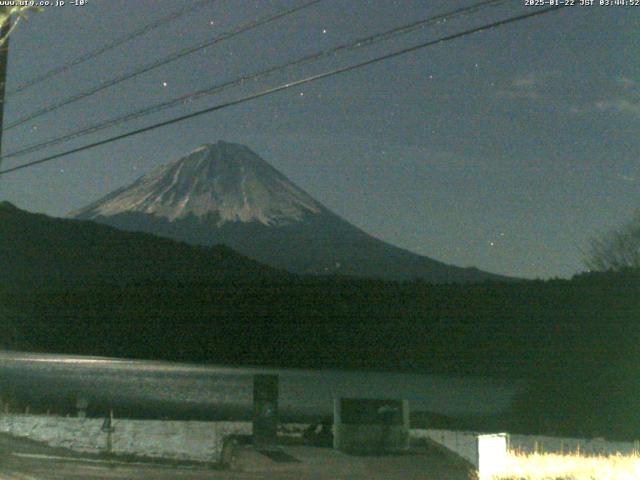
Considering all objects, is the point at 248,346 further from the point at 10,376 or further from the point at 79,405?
the point at 79,405

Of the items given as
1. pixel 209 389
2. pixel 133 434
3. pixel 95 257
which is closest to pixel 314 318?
pixel 209 389

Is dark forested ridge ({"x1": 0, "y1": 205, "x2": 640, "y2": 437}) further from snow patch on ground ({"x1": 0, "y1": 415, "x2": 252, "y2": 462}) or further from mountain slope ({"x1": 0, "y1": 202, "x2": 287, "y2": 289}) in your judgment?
snow patch on ground ({"x1": 0, "y1": 415, "x2": 252, "y2": 462})

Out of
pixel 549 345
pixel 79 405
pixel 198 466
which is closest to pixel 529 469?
pixel 198 466

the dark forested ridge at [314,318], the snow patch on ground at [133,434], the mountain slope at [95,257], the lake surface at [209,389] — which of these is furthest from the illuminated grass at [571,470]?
the mountain slope at [95,257]

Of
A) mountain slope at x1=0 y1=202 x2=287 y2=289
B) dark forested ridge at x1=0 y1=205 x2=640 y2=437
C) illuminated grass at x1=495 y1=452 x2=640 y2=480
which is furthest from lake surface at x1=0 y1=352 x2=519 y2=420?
mountain slope at x1=0 y1=202 x2=287 y2=289

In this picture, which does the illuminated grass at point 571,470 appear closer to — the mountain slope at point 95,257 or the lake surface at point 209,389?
the lake surface at point 209,389

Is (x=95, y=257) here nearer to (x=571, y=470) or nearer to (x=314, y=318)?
(x=314, y=318)
